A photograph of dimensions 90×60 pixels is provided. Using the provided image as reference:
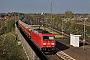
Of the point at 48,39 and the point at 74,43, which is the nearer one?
the point at 48,39

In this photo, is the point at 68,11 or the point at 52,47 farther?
the point at 68,11

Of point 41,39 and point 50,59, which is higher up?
point 41,39

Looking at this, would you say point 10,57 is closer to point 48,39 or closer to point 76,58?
point 48,39

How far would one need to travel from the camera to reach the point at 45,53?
94.8 ft

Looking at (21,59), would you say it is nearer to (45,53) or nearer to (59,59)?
(45,53)

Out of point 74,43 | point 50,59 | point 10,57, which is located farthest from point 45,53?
point 74,43

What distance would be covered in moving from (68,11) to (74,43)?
68.7 meters

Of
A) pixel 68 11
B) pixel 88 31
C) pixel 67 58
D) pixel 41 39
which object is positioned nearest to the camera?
pixel 67 58

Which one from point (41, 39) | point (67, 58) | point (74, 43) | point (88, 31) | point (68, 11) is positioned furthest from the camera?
point (68, 11)

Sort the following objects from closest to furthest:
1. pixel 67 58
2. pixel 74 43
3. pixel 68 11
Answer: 1. pixel 67 58
2. pixel 74 43
3. pixel 68 11

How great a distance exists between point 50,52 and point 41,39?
2316 millimetres

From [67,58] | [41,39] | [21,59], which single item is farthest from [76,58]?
[21,59]

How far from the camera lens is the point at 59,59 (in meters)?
26.2

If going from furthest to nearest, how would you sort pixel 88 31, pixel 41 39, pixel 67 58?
pixel 88 31
pixel 41 39
pixel 67 58
